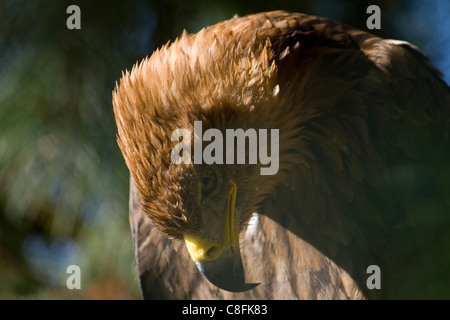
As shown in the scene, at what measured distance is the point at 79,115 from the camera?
1925 millimetres

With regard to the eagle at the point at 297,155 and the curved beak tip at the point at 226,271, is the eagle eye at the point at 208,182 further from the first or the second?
the curved beak tip at the point at 226,271

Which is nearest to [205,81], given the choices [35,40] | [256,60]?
[256,60]

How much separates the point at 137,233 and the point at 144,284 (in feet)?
0.71

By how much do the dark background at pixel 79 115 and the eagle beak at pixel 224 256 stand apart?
85 cm

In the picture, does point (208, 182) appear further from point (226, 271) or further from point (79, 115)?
point (79, 115)

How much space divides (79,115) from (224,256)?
985 millimetres

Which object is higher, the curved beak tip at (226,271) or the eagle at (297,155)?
the eagle at (297,155)

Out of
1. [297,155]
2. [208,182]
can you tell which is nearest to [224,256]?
[208,182]

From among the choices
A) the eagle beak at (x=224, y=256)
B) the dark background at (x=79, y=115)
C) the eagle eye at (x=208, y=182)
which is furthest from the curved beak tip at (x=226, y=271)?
the dark background at (x=79, y=115)

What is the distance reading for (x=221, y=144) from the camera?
1.16 meters

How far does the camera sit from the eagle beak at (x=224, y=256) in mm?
1215

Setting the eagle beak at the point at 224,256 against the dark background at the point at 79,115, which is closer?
the eagle beak at the point at 224,256

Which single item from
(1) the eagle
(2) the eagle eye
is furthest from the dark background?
(2) the eagle eye

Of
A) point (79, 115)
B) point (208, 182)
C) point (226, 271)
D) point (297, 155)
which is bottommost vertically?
point (226, 271)
